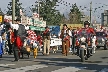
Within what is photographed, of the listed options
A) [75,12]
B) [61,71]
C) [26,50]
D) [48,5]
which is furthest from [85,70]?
[75,12]

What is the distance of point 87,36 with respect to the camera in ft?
52.4

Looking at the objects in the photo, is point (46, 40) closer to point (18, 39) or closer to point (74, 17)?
point (18, 39)

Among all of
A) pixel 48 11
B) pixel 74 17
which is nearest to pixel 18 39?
pixel 48 11

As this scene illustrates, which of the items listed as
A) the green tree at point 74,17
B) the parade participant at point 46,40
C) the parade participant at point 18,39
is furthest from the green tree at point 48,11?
the parade participant at point 18,39

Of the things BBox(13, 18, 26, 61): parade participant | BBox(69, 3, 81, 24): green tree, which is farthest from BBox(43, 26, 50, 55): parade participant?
BBox(69, 3, 81, 24): green tree

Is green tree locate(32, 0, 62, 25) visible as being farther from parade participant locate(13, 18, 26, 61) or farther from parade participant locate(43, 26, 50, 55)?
parade participant locate(13, 18, 26, 61)

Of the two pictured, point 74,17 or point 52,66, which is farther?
point 74,17

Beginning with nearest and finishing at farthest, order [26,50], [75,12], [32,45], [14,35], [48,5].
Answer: [14,35] → [26,50] → [32,45] → [48,5] → [75,12]

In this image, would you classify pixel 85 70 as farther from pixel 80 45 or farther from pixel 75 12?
pixel 75 12

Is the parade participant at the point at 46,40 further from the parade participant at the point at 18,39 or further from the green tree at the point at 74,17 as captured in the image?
the green tree at the point at 74,17

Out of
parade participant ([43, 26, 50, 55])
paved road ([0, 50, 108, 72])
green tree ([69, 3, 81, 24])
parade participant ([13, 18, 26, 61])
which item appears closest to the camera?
paved road ([0, 50, 108, 72])

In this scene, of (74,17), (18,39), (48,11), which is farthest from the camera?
(74,17)

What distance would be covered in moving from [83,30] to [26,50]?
9.30 feet

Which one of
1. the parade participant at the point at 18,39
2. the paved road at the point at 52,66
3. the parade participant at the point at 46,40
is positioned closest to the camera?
the paved road at the point at 52,66
